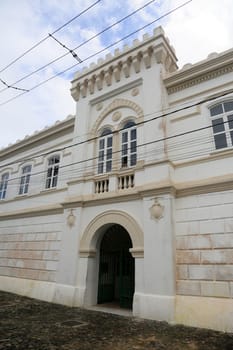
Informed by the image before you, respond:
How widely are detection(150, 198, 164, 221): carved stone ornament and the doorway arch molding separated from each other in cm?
67

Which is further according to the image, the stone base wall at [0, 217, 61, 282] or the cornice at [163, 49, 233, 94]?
the stone base wall at [0, 217, 61, 282]

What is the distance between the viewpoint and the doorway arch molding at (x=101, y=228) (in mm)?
7725

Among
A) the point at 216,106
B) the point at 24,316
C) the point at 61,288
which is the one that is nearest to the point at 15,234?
the point at 61,288

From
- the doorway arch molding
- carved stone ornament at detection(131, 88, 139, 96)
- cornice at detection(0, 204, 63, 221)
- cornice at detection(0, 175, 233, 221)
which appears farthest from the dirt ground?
carved stone ornament at detection(131, 88, 139, 96)

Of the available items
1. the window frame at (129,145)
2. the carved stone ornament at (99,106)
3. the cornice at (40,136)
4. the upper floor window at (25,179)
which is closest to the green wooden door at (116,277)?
the window frame at (129,145)

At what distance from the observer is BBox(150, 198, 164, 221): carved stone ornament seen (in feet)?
23.7

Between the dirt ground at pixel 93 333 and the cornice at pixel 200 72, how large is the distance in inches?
298

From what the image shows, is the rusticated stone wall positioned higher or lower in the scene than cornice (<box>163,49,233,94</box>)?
lower

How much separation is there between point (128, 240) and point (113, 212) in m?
1.67

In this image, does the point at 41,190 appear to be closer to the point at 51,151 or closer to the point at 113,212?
the point at 51,151

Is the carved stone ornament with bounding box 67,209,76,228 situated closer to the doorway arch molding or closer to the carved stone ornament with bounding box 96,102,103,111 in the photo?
the doorway arch molding

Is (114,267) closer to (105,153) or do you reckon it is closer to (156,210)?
(156,210)

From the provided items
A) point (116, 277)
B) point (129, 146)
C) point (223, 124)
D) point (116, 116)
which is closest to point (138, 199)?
point (129, 146)

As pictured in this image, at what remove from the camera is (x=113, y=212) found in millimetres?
8289
